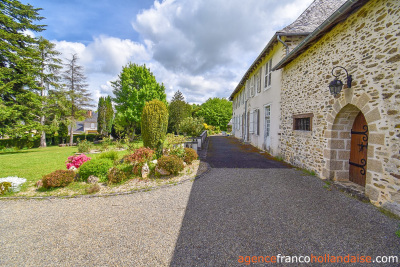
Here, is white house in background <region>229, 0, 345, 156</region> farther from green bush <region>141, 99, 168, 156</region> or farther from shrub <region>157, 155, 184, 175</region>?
green bush <region>141, 99, 168, 156</region>

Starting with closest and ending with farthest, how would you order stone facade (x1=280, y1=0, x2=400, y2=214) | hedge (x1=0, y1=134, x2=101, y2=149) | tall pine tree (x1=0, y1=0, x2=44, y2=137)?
stone facade (x1=280, y1=0, x2=400, y2=214), tall pine tree (x1=0, y1=0, x2=44, y2=137), hedge (x1=0, y1=134, x2=101, y2=149)

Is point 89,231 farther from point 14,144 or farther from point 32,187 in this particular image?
point 14,144

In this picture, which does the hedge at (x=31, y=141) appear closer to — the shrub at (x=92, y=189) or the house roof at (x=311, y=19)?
the shrub at (x=92, y=189)

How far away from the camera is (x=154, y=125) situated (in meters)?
8.18

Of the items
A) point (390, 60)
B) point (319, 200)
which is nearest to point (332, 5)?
point (390, 60)

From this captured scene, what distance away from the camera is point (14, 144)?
1716 centimetres

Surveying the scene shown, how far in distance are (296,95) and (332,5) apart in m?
5.30

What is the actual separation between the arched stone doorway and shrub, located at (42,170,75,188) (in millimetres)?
8022

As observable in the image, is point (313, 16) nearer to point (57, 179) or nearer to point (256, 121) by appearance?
point (256, 121)

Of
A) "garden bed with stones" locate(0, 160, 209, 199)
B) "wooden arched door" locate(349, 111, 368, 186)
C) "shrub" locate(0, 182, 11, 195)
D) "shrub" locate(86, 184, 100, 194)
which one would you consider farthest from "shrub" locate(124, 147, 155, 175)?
"wooden arched door" locate(349, 111, 368, 186)

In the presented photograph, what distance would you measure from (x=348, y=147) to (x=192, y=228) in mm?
5150

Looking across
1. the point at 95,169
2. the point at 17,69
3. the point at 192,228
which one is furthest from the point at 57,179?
the point at 17,69

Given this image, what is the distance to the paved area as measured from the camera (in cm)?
243

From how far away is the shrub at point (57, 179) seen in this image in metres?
4.97
